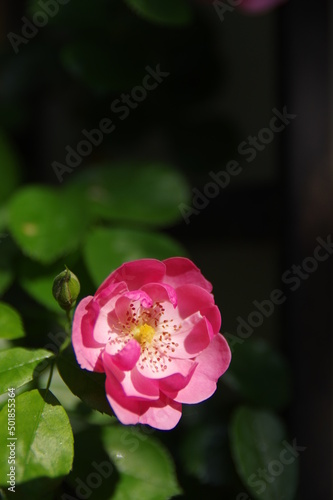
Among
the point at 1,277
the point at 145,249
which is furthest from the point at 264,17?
the point at 1,277

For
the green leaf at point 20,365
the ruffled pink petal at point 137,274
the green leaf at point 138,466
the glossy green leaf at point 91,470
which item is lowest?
the green leaf at point 138,466

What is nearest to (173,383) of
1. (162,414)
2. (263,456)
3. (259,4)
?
(162,414)

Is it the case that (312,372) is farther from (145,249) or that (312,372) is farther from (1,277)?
(1,277)

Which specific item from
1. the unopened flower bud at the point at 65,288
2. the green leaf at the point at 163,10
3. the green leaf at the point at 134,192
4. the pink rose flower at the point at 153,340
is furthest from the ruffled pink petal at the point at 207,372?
the green leaf at the point at 163,10

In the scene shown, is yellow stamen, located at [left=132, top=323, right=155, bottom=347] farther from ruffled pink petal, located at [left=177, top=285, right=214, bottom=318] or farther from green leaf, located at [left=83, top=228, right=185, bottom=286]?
green leaf, located at [left=83, top=228, right=185, bottom=286]

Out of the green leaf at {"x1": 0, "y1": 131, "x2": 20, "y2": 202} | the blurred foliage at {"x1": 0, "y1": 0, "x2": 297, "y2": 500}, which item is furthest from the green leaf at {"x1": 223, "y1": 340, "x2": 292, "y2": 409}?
the green leaf at {"x1": 0, "y1": 131, "x2": 20, "y2": 202}

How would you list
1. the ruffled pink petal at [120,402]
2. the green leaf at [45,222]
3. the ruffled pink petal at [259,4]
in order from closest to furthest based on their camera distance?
the ruffled pink petal at [120,402], the green leaf at [45,222], the ruffled pink petal at [259,4]

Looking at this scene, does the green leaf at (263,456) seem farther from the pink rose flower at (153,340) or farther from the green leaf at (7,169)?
the green leaf at (7,169)
